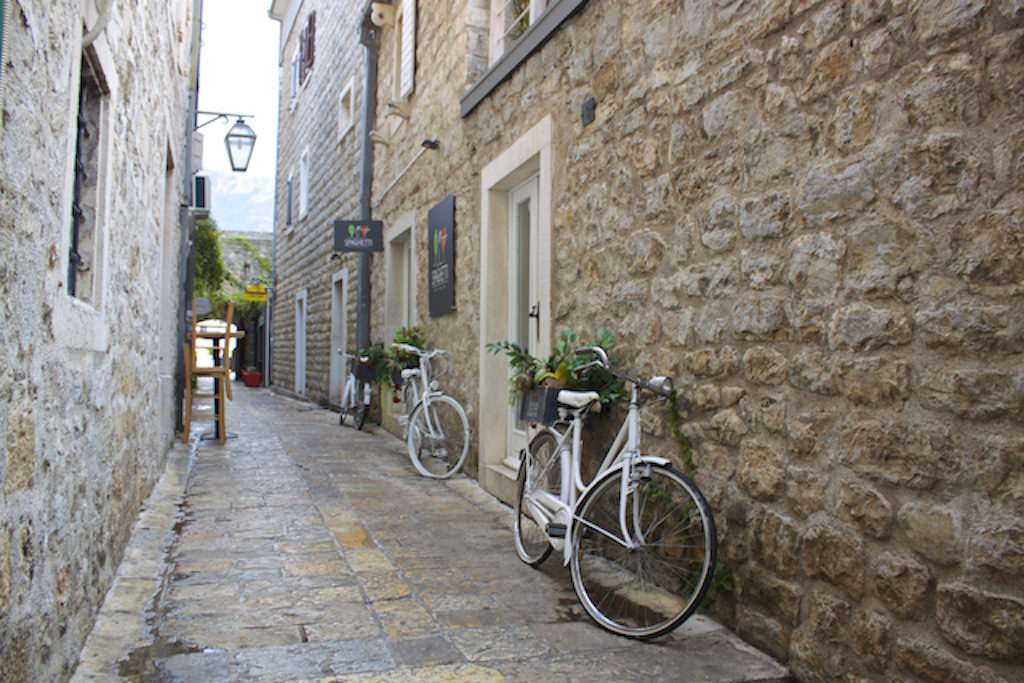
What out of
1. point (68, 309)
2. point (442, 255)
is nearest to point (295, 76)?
point (442, 255)

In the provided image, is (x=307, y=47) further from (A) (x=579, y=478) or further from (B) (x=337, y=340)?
(A) (x=579, y=478)

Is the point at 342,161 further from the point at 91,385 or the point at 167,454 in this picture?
the point at 91,385

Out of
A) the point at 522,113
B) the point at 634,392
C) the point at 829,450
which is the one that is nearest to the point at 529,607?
the point at 634,392

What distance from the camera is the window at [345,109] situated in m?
11.4

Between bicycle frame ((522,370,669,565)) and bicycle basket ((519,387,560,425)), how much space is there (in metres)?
0.08

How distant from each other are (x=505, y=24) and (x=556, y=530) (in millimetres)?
4153

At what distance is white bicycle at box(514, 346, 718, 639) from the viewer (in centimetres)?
285

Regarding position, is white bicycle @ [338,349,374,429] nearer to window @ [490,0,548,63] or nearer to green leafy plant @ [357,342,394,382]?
green leafy plant @ [357,342,394,382]

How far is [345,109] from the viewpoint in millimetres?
11938

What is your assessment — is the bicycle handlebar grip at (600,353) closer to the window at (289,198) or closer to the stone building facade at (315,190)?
the stone building facade at (315,190)

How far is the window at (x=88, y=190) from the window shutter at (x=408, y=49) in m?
5.49

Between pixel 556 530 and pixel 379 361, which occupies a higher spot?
pixel 379 361

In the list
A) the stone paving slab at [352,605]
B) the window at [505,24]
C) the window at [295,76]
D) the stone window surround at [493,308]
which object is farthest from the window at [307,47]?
the stone paving slab at [352,605]

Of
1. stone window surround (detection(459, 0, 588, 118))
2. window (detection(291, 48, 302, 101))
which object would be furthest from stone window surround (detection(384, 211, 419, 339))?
window (detection(291, 48, 302, 101))
